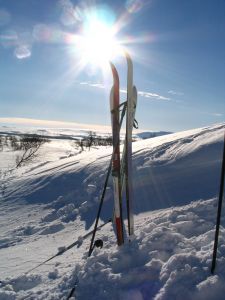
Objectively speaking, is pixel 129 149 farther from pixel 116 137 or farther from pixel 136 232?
pixel 136 232

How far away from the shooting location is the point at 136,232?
12.2 feet

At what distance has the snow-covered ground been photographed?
2727 mm

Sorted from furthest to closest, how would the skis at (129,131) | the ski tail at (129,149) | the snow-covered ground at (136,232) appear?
the ski tail at (129,149) → the skis at (129,131) → the snow-covered ground at (136,232)

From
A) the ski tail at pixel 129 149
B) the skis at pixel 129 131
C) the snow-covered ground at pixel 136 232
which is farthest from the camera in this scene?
the ski tail at pixel 129 149

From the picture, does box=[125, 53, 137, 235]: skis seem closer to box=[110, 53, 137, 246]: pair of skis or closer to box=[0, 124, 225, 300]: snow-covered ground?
box=[110, 53, 137, 246]: pair of skis

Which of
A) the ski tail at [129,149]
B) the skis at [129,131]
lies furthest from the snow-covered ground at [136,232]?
the ski tail at [129,149]

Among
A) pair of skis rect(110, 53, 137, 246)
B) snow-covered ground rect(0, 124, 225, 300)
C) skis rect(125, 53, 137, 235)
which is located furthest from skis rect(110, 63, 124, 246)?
snow-covered ground rect(0, 124, 225, 300)

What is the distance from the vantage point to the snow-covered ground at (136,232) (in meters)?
2.73

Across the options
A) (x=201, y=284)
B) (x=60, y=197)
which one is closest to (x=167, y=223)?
(x=201, y=284)

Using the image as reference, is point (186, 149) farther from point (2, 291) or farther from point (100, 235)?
point (2, 291)

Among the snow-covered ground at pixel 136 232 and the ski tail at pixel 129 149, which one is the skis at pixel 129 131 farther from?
the snow-covered ground at pixel 136 232

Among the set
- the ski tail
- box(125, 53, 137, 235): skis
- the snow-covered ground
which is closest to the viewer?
the snow-covered ground

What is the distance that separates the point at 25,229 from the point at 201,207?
2.80 m

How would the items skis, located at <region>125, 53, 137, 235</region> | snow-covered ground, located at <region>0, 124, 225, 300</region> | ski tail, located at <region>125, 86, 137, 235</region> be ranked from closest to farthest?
snow-covered ground, located at <region>0, 124, 225, 300</region>, skis, located at <region>125, 53, 137, 235</region>, ski tail, located at <region>125, 86, 137, 235</region>
